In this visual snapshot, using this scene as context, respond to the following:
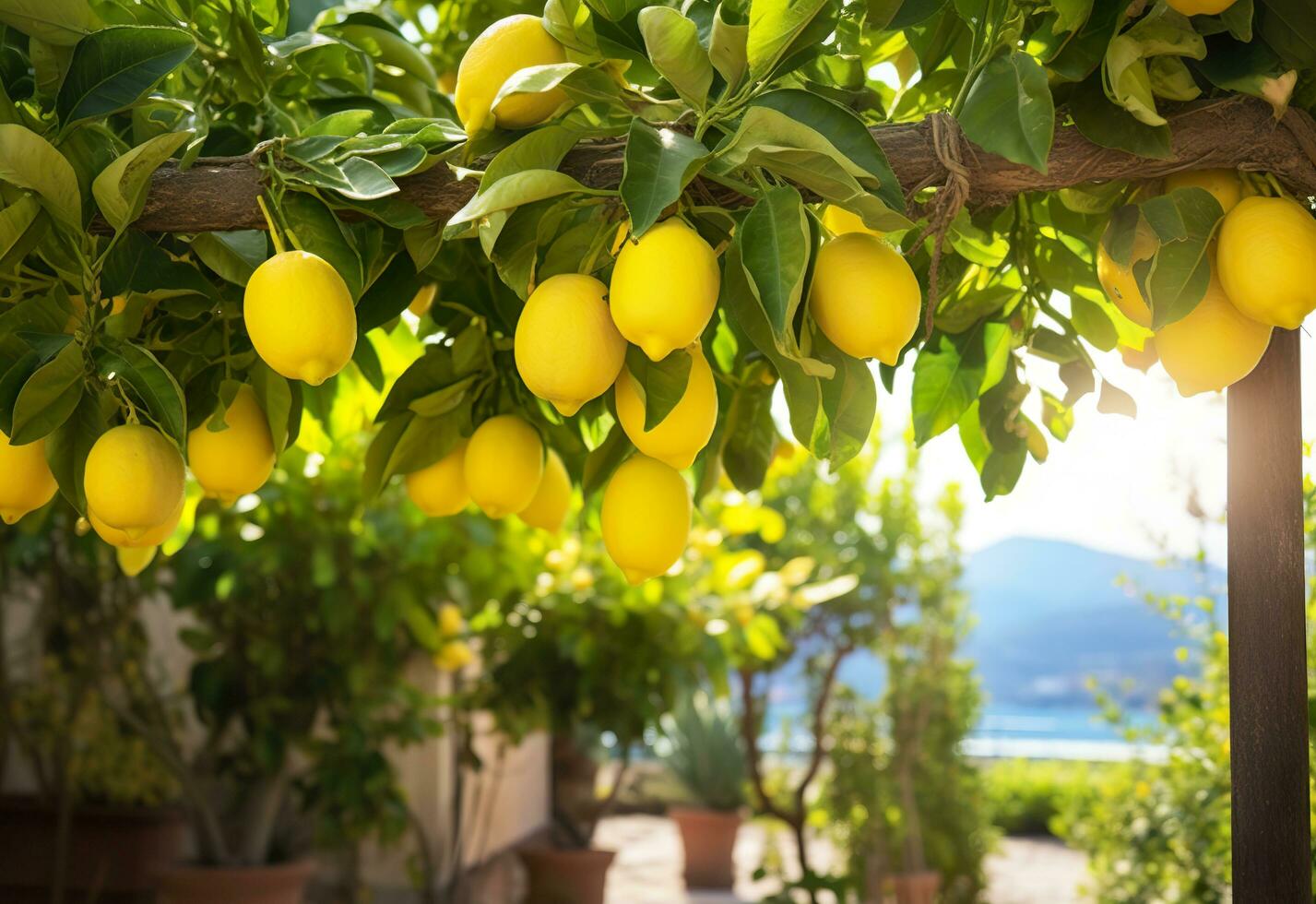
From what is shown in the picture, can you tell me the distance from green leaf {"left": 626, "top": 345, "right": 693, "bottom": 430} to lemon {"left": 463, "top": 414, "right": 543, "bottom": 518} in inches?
10.1

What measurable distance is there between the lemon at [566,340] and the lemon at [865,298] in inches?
5.3

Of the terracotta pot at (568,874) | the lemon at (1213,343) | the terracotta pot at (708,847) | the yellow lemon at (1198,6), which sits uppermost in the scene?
the yellow lemon at (1198,6)

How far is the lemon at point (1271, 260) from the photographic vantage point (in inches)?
27.5

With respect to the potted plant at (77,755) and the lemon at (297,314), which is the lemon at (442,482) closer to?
the lemon at (297,314)

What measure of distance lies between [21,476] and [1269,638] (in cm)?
95

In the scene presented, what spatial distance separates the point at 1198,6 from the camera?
0.64m

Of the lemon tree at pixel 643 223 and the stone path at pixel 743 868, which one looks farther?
the stone path at pixel 743 868

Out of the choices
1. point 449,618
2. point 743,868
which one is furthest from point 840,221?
point 743,868

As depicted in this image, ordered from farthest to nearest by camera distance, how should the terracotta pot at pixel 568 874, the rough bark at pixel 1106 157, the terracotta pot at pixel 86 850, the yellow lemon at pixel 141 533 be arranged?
the terracotta pot at pixel 568 874 → the terracotta pot at pixel 86 850 → the yellow lemon at pixel 141 533 → the rough bark at pixel 1106 157

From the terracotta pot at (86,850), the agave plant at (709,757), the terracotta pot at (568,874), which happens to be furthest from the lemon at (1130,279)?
the agave plant at (709,757)

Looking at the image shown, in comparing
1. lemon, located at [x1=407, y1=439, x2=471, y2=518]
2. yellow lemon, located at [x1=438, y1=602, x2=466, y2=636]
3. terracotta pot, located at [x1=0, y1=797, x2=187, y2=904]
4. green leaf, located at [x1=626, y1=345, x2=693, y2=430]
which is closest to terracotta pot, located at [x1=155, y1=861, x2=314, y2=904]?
terracotta pot, located at [x1=0, y1=797, x2=187, y2=904]

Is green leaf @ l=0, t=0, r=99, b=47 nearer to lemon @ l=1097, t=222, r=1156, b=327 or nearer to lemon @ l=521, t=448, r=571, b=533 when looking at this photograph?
lemon @ l=521, t=448, r=571, b=533

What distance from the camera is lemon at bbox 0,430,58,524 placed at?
2.76ft

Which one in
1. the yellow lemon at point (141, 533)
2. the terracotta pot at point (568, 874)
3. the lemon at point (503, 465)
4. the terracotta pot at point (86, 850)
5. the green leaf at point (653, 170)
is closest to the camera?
the green leaf at point (653, 170)
